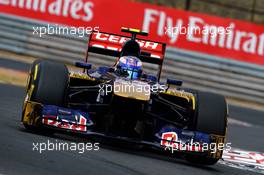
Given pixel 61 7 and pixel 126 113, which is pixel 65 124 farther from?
pixel 61 7

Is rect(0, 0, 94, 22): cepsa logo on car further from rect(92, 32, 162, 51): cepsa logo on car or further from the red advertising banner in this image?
rect(92, 32, 162, 51): cepsa logo on car

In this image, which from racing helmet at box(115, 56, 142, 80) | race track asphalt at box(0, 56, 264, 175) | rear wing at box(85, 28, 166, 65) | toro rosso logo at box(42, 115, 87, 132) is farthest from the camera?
rear wing at box(85, 28, 166, 65)

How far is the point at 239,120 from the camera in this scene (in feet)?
53.9

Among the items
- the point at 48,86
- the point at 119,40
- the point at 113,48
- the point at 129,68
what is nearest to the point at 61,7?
the point at 119,40

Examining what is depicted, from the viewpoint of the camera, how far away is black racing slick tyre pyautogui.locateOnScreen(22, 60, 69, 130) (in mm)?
9766

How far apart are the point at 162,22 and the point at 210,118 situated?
11248 mm

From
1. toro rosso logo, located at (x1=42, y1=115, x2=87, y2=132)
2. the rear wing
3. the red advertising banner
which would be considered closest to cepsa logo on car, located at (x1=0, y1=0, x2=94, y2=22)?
the red advertising banner

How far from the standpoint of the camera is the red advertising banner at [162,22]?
20562 mm

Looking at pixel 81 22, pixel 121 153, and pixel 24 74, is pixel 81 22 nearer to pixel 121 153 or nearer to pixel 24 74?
pixel 24 74

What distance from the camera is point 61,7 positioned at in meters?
21.3

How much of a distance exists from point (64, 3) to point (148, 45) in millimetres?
9663

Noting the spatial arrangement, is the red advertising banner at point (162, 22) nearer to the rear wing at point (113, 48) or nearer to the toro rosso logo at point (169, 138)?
the rear wing at point (113, 48)

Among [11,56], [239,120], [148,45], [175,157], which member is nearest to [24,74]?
[11,56]

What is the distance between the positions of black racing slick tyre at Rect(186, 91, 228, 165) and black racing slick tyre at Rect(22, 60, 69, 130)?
169 centimetres
